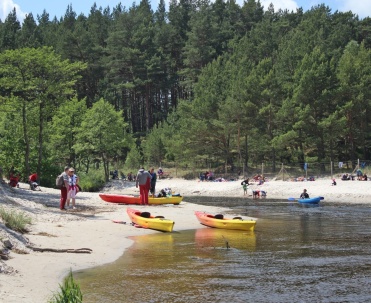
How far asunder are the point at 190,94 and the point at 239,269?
255 ft

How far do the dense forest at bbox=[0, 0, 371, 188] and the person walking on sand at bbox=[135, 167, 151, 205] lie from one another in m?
13.8

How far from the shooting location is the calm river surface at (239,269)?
10391mm

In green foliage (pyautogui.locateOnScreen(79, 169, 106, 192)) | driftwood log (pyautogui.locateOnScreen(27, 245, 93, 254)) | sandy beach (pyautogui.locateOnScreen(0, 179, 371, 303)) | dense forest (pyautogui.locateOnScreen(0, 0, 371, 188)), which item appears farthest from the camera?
green foliage (pyautogui.locateOnScreen(79, 169, 106, 192))

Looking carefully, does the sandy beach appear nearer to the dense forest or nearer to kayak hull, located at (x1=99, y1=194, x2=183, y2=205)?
kayak hull, located at (x1=99, y1=194, x2=183, y2=205)

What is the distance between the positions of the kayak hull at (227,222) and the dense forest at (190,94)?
2000cm

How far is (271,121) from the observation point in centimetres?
5856

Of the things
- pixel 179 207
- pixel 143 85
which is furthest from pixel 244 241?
pixel 143 85

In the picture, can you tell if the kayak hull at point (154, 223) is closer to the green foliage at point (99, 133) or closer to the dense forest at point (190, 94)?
the dense forest at point (190, 94)

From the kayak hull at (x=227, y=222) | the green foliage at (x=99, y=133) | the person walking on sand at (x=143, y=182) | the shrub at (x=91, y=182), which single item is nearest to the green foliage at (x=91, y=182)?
the shrub at (x=91, y=182)

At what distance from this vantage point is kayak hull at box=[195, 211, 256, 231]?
19.9 meters

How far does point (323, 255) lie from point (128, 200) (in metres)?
15.1

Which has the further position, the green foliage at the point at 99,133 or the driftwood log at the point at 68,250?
the green foliage at the point at 99,133

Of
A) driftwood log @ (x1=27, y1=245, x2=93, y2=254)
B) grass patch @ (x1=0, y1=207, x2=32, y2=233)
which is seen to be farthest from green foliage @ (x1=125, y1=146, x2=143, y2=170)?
driftwood log @ (x1=27, y1=245, x2=93, y2=254)

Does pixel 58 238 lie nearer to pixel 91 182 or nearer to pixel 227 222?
pixel 227 222
